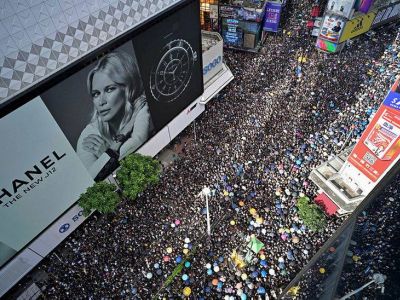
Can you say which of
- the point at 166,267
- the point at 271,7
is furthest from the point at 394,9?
the point at 166,267

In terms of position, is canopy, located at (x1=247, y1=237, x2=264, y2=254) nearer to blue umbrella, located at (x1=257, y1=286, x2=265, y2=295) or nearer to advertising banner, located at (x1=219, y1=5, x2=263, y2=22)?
blue umbrella, located at (x1=257, y1=286, x2=265, y2=295)

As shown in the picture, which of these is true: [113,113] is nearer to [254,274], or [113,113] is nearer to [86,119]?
[86,119]

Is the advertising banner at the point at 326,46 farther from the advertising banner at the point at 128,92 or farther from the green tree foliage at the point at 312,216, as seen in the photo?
the green tree foliage at the point at 312,216

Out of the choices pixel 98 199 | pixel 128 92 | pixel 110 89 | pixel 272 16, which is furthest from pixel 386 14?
pixel 98 199

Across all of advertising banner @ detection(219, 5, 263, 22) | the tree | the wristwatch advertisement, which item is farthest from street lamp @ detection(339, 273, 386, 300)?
advertising banner @ detection(219, 5, 263, 22)

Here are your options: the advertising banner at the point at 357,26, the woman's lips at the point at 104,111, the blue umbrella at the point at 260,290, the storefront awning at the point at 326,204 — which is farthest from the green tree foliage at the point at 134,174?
the advertising banner at the point at 357,26
